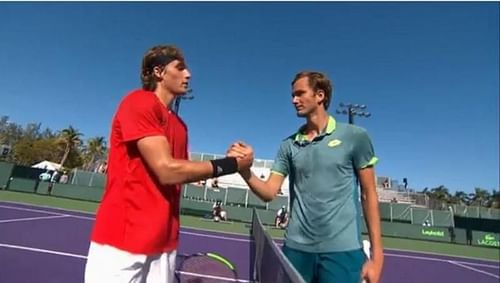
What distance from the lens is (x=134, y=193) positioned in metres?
2.04

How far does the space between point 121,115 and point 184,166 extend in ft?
1.52

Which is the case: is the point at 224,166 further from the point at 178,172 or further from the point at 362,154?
the point at 362,154

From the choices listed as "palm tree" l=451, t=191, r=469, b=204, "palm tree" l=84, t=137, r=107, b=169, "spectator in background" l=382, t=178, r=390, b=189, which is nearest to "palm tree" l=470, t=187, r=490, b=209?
"palm tree" l=451, t=191, r=469, b=204

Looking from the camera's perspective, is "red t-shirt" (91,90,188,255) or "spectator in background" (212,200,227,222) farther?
"spectator in background" (212,200,227,222)

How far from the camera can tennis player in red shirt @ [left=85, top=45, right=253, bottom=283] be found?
199cm

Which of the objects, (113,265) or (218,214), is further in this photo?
(218,214)

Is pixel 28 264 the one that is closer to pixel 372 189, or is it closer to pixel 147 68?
pixel 147 68

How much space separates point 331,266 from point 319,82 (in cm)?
143

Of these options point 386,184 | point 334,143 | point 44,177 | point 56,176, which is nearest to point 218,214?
point 44,177

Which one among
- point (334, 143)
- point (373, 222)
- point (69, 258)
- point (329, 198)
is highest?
point (334, 143)

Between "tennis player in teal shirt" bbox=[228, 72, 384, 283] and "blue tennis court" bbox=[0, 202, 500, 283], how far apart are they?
135 cm

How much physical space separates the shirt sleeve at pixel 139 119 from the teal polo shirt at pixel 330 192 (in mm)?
1298

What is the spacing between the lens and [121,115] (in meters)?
2.13

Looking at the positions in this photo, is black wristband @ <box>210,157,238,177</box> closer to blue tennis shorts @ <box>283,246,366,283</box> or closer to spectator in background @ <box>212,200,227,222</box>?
blue tennis shorts @ <box>283,246,366,283</box>
